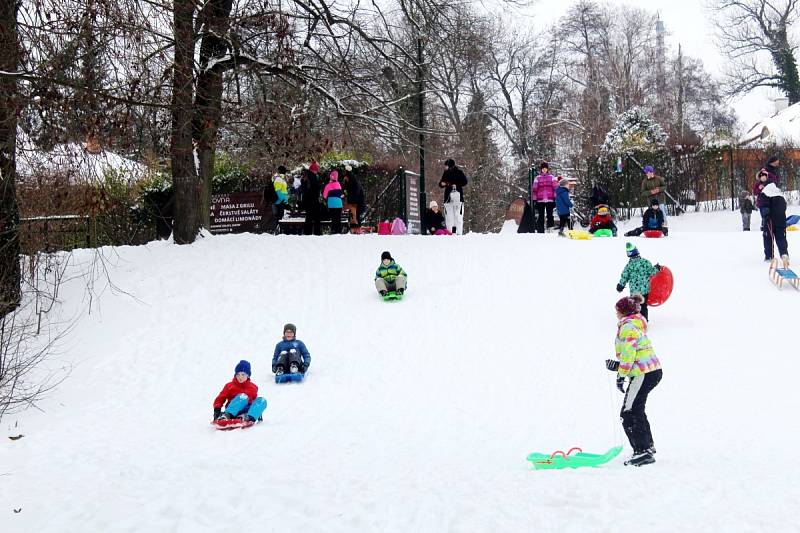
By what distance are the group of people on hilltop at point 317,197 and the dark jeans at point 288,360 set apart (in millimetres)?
8807

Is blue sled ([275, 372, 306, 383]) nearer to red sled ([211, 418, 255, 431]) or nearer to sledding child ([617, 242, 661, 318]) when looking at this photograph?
red sled ([211, 418, 255, 431])

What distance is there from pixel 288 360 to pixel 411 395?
1.95 m

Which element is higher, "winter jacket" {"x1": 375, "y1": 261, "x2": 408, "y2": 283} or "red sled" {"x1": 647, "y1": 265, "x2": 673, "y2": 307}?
"winter jacket" {"x1": 375, "y1": 261, "x2": 408, "y2": 283}

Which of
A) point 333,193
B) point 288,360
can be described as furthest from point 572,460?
point 333,193

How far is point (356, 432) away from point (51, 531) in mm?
3811

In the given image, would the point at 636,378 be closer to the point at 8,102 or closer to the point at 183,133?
the point at 8,102

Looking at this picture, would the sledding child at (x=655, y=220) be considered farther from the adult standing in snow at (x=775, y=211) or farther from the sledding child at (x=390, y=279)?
the sledding child at (x=390, y=279)

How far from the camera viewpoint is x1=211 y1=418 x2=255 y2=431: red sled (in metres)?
9.83

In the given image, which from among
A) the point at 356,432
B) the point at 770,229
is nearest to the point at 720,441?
the point at 356,432

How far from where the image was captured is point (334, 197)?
20.5 meters

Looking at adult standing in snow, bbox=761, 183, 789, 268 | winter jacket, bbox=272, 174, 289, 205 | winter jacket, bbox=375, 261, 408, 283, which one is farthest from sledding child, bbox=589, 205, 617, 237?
winter jacket, bbox=272, 174, 289, 205

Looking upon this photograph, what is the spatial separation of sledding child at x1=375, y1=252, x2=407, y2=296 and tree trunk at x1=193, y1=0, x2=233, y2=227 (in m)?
3.86

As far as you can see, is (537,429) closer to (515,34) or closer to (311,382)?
(311,382)

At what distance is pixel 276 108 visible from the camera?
1531 cm
